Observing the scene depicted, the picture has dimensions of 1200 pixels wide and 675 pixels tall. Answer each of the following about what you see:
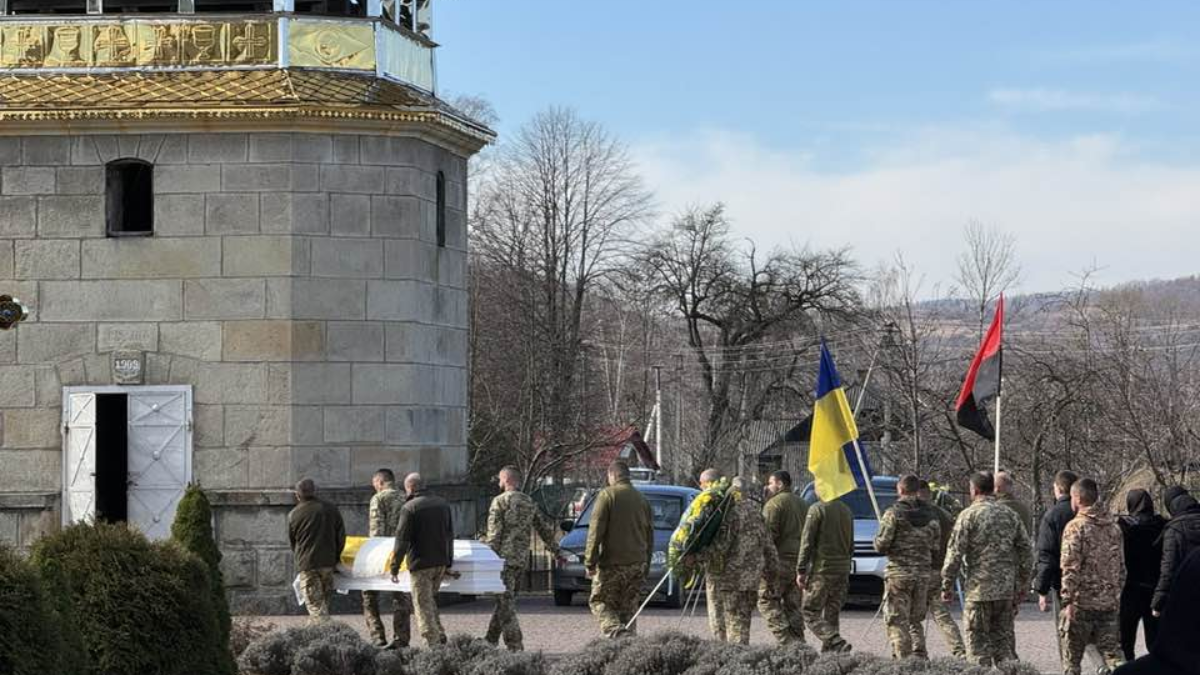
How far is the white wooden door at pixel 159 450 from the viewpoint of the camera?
79.0ft

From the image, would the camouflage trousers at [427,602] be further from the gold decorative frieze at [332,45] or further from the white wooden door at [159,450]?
the gold decorative frieze at [332,45]

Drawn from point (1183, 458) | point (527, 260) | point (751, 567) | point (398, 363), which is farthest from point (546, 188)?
point (751, 567)

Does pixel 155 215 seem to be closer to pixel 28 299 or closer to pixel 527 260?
pixel 28 299

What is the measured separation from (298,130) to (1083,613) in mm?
11349

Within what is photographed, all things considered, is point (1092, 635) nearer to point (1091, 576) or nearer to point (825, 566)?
point (1091, 576)

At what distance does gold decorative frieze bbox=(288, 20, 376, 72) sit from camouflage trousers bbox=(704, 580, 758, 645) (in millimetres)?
8435

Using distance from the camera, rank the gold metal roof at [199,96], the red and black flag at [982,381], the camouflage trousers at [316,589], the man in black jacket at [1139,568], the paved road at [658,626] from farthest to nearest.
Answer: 1. the gold metal roof at [199,96]
2. the red and black flag at [982,381]
3. the paved road at [658,626]
4. the camouflage trousers at [316,589]
5. the man in black jacket at [1139,568]

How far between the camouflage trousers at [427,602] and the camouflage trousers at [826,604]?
3368 millimetres

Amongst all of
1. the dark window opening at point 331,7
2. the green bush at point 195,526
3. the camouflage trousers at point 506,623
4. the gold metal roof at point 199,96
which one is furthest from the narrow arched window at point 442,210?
the camouflage trousers at point 506,623

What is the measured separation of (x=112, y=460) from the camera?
2502 cm

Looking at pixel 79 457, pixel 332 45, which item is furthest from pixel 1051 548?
pixel 79 457

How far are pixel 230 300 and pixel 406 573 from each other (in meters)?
6.00

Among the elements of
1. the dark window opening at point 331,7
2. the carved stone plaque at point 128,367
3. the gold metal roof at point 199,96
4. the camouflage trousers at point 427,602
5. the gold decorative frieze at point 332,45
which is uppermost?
the dark window opening at point 331,7

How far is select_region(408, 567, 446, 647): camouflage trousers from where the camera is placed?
18.7 metres
